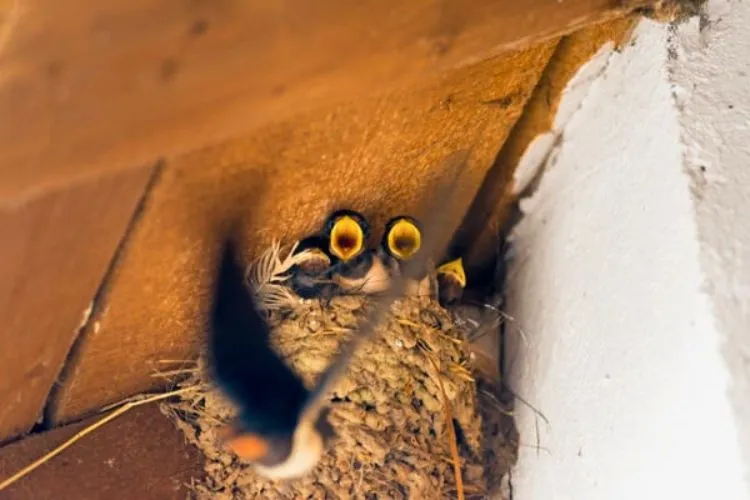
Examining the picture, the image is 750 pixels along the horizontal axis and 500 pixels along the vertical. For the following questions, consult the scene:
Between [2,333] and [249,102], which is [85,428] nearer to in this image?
[2,333]

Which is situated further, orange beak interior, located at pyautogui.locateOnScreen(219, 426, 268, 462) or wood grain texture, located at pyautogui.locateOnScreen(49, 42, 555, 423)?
orange beak interior, located at pyautogui.locateOnScreen(219, 426, 268, 462)

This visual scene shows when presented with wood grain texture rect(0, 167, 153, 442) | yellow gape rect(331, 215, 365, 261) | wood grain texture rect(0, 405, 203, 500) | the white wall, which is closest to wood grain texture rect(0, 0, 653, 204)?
wood grain texture rect(0, 167, 153, 442)

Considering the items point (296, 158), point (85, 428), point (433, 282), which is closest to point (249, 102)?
point (296, 158)

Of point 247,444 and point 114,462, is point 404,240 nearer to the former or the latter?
point 247,444

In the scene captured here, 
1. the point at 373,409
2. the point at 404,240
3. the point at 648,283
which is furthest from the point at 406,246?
the point at 648,283

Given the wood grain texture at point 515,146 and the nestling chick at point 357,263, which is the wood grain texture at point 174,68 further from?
the nestling chick at point 357,263

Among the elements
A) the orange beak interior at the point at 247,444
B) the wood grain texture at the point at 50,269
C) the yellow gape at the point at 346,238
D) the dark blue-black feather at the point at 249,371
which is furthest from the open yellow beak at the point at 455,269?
the wood grain texture at the point at 50,269

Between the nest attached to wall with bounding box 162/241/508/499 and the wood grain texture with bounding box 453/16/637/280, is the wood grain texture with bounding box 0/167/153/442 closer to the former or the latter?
the nest attached to wall with bounding box 162/241/508/499
